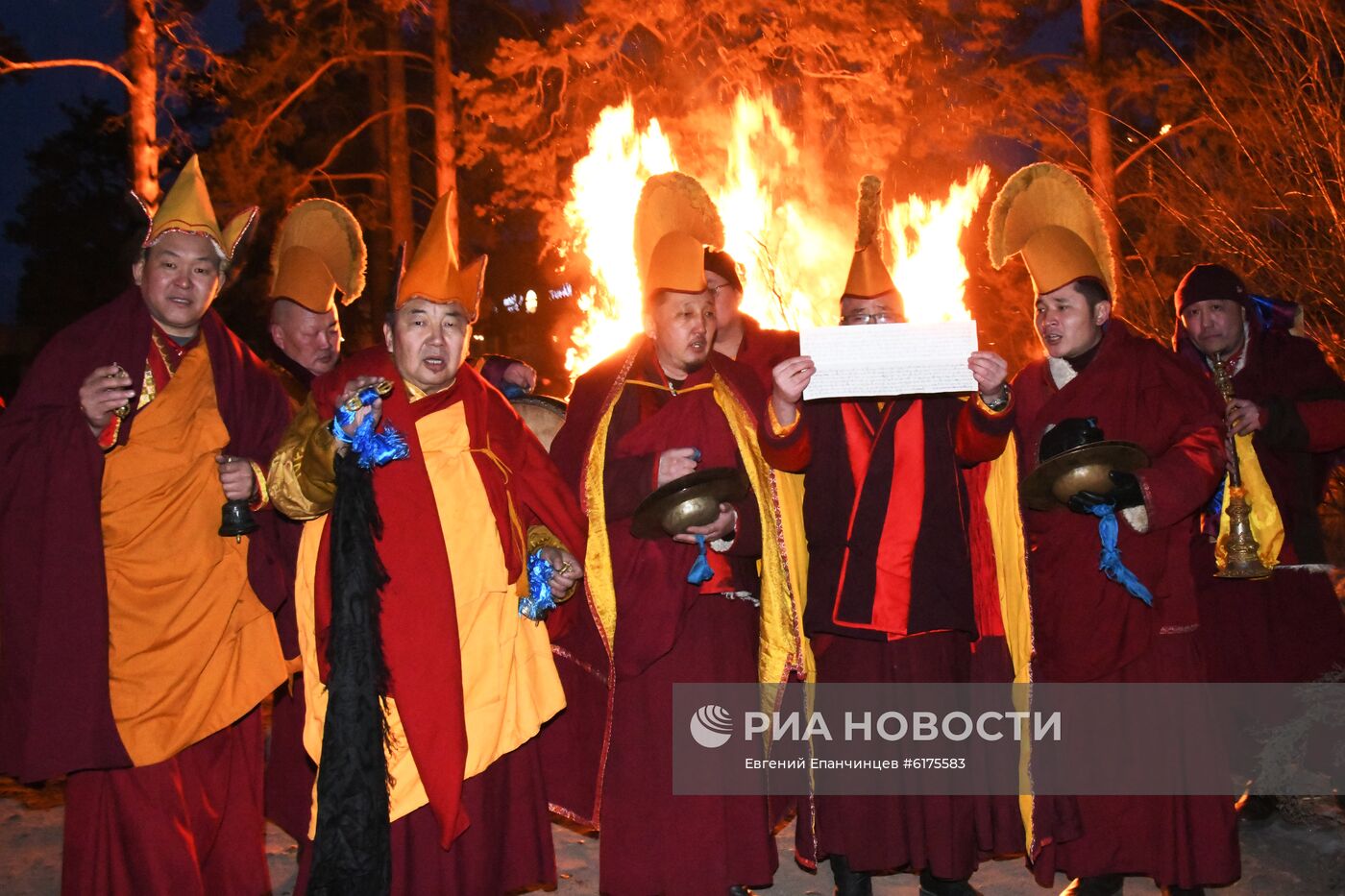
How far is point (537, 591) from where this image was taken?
396 centimetres

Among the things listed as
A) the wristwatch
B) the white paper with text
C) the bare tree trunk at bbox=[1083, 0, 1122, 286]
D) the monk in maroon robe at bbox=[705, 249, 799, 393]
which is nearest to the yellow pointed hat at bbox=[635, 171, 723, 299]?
the monk in maroon robe at bbox=[705, 249, 799, 393]

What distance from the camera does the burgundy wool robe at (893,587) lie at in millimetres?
4246

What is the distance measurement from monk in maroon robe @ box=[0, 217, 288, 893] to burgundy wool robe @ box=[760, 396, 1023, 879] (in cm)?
210

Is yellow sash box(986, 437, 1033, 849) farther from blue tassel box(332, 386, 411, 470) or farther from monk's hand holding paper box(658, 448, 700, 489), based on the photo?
blue tassel box(332, 386, 411, 470)

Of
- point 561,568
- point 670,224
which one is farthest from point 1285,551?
point 561,568

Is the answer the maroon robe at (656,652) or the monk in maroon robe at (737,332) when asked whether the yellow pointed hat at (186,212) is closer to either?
the maroon robe at (656,652)

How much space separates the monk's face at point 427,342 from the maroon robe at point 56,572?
40.1 inches

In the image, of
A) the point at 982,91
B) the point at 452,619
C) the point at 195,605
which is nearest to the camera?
the point at 452,619

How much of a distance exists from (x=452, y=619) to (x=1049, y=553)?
2311 millimetres

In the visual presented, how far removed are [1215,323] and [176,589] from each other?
4779 millimetres

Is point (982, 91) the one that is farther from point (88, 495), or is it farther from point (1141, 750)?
point (88, 495)

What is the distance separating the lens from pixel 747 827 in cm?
432

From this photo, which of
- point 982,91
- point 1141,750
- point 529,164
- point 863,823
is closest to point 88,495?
point 863,823

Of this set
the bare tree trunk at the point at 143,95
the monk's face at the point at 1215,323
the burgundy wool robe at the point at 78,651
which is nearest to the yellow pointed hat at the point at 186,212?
the burgundy wool robe at the point at 78,651
